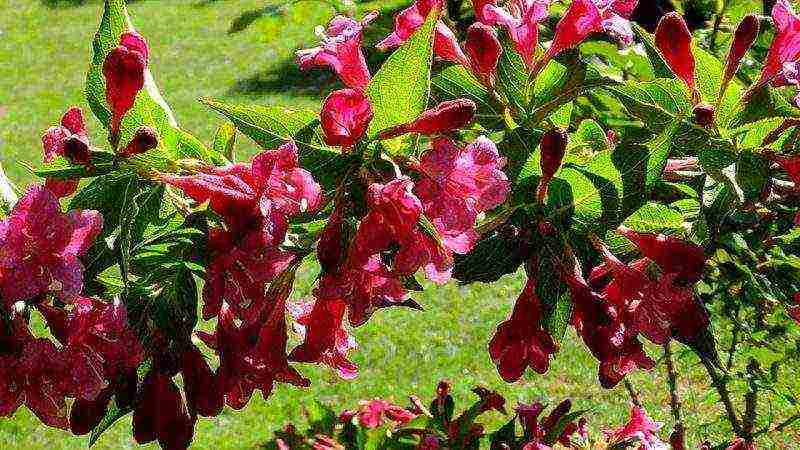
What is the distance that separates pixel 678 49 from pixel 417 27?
0.26 metres

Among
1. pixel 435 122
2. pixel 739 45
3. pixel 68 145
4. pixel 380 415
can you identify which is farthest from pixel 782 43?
pixel 380 415

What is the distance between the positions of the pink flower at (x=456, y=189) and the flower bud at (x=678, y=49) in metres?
0.25

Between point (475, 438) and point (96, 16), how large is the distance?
13280mm

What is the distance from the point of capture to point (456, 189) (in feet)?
2.45

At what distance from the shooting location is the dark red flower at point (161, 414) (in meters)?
0.87

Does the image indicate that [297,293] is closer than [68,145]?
No

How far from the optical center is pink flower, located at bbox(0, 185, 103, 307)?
0.74 meters

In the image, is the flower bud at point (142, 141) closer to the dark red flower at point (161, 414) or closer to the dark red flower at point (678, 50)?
the dark red flower at point (161, 414)

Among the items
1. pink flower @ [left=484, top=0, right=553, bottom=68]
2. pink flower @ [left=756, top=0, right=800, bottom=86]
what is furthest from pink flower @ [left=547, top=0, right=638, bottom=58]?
pink flower @ [left=756, top=0, right=800, bottom=86]

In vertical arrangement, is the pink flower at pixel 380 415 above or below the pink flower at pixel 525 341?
below

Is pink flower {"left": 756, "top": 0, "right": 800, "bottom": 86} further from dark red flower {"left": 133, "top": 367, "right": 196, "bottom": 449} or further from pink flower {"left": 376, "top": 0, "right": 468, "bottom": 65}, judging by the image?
dark red flower {"left": 133, "top": 367, "right": 196, "bottom": 449}

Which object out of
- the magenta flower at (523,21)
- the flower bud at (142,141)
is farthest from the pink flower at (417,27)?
the flower bud at (142,141)

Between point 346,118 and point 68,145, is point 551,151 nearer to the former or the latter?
point 346,118

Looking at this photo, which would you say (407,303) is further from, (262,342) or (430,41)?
(430,41)
